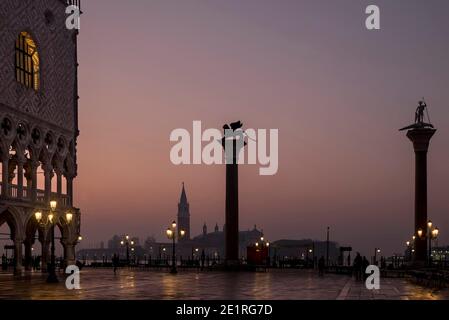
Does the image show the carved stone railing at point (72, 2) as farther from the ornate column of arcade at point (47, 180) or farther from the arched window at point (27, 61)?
the ornate column of arcade at point (47, 180)

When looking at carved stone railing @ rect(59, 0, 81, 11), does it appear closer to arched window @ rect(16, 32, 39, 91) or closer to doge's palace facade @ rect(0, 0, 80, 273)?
doge's palace facade @ rect(0, 0, 80, 273)

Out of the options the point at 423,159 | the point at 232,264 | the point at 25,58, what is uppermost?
the point at 25,58

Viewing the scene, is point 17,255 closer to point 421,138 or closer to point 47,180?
point 47,180

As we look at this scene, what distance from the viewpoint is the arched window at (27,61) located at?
46.2 meters

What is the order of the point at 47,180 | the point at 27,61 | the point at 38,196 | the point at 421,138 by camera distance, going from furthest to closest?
1. the point at 421,138
2. the point at 47,180
3. the point at 38,196
4. the point at 27,61

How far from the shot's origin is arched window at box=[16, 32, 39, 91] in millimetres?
46219

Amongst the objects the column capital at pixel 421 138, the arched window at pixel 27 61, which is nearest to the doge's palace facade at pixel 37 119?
the arched window at pixel 27 61

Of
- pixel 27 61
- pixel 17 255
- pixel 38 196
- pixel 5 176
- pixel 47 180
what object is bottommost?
pixel 17 255

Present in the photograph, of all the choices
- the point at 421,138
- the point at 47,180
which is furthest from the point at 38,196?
the point at 421,138

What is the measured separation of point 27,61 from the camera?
47.2 meters
